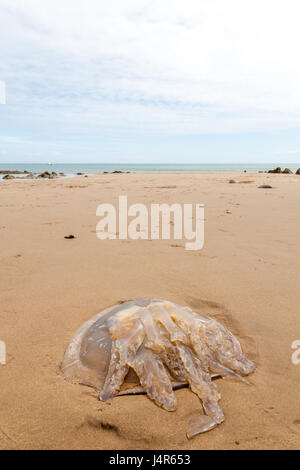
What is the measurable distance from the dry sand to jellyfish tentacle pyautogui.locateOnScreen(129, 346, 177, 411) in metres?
0.05

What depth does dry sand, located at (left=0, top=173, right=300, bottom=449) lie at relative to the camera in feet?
5.13

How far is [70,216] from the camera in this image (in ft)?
22.7

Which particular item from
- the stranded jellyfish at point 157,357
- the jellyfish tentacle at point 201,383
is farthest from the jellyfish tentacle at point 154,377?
the jellyfish tentacle at point 201,383

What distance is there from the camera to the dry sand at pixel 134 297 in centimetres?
156

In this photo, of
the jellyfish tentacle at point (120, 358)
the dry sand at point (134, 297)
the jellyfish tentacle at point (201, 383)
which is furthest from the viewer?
the jellyfish tentacle at point (120, 358)

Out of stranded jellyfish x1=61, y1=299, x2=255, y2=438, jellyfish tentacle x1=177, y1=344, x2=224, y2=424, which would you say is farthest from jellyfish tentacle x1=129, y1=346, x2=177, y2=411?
jellyfish tentacle x1=177, y1=344, x2=224, y2=424

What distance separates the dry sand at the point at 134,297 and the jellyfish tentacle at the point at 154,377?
0.05 metres

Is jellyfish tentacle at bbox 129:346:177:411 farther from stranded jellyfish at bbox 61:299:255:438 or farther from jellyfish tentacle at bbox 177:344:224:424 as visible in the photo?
jellyfish tentacle at bbox 177:344:224:424

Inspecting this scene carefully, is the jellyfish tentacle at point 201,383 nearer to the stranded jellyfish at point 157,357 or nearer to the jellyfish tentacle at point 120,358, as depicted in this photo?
the stranded jellyfish at point 157,357

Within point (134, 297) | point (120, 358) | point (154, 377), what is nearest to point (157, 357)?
point (154, 377)

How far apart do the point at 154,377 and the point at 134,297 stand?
124 centimetres

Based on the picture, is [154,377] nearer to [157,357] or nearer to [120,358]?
[157,357]

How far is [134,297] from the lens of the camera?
300 centimetres

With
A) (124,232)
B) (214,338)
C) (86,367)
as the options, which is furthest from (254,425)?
(124,232)
